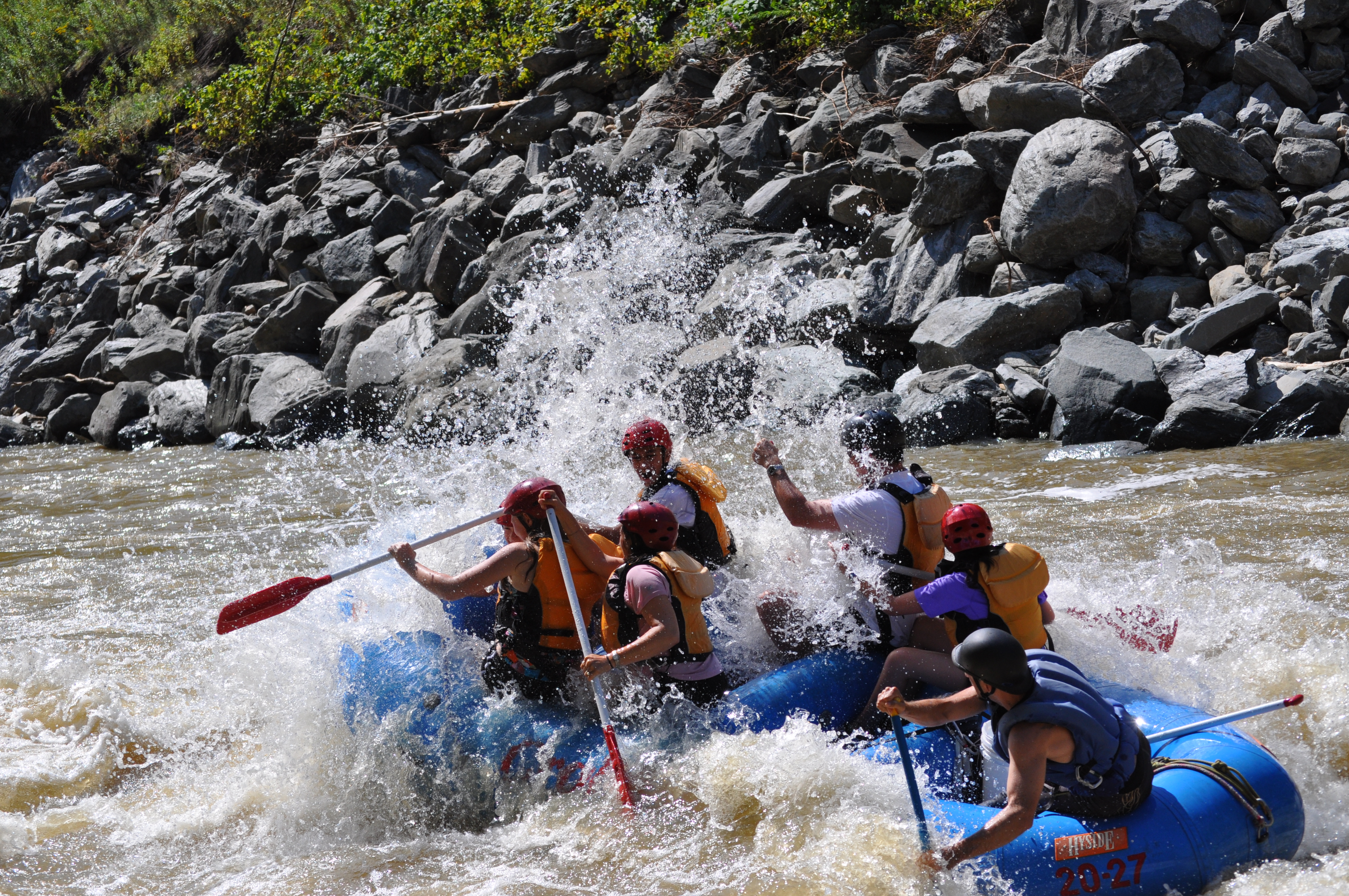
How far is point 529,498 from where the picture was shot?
15.1 ft

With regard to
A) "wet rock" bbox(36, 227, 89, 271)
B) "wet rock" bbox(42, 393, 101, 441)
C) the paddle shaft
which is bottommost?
"wet rock" bbox(42, 393, 101, 441)

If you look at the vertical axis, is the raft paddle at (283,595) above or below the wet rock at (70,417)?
above

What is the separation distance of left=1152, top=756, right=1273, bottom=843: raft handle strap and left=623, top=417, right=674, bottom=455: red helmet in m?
2.49

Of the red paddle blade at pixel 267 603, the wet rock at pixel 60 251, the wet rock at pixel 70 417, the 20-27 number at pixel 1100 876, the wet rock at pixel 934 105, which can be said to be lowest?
the wet rock at pixel 70 417

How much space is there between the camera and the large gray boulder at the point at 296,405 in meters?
13.5

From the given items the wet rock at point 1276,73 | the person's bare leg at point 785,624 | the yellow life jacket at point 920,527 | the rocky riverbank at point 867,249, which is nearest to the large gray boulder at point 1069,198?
the rocky riverbank at point 867,249

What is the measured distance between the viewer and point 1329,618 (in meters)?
5.33

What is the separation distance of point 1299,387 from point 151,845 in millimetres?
8598

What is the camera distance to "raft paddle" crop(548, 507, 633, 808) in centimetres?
412

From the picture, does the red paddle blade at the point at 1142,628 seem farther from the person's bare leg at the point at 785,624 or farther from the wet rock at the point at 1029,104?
the wet rock at the point at 1029,104

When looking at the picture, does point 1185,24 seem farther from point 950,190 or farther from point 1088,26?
point 950,190

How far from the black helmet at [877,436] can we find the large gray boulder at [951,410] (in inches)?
223

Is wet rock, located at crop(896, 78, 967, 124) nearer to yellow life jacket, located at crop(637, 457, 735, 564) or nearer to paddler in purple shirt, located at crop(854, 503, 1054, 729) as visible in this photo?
yellow life jacket, located at crop(637, 457, 735, 564)

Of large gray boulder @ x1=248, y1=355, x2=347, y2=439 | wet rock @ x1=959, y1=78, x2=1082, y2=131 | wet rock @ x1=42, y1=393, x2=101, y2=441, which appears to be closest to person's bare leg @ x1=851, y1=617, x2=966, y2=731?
wet rock @ x1=959, y1=78, x2=1082, y2=131
